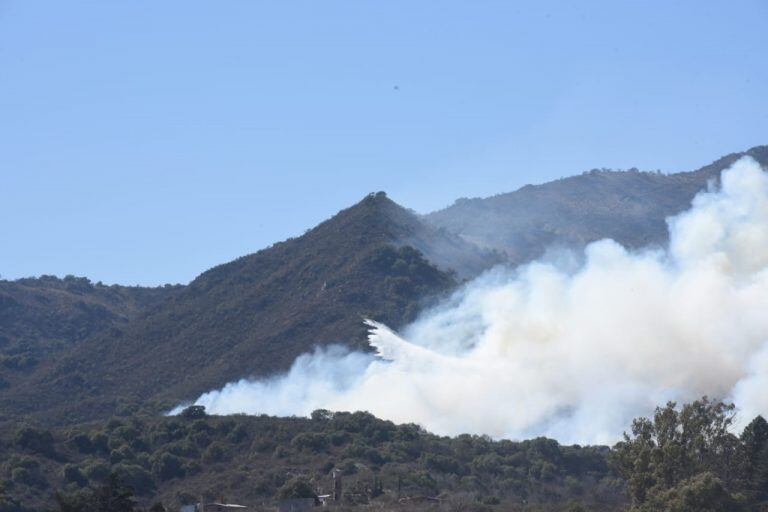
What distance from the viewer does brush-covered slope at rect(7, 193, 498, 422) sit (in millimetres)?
153875

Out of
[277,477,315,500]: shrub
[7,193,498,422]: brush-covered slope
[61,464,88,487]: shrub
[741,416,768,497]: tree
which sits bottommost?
[741,416,768,497]: tree

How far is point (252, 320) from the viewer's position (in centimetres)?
16912

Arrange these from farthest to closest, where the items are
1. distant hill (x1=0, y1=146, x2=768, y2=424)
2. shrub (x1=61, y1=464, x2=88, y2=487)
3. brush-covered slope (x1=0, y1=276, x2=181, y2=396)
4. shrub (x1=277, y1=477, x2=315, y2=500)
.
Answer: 1. brush-covered slope (x1=0, y1=276, x2=181, y2=396)
2. distant hill (x1=0, y1=146, x2=768, y2=424)
3. shrub (x1=61, y1=464, x2=88, y2=487)
4. shrub (x1=277, y1=477, x2=315, y2=500)

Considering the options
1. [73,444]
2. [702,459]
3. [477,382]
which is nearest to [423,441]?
[477,382]

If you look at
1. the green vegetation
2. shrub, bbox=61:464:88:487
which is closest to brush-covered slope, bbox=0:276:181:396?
the green vegetation

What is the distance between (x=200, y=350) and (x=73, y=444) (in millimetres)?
47235

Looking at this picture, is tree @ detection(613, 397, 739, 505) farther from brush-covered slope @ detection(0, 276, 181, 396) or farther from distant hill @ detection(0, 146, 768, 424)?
brush-covered slope @ detection(0, 276, 181, 396)

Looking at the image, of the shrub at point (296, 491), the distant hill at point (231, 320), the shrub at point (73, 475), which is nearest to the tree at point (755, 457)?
the shrub at point (296, 491)

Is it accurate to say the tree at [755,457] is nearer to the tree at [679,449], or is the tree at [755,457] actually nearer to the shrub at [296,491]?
the tree at [679,449]

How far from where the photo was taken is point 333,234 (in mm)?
190625

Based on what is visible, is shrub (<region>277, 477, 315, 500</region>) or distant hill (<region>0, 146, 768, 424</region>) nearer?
shrub (<region>277, 477, 315, 500</region>)

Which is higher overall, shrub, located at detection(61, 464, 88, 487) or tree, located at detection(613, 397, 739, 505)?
shrub, located at detection(61, 464, 88, 487)

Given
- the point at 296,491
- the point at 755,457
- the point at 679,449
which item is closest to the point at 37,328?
the point at 296,491

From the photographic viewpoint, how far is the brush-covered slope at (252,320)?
15388 centimetres
